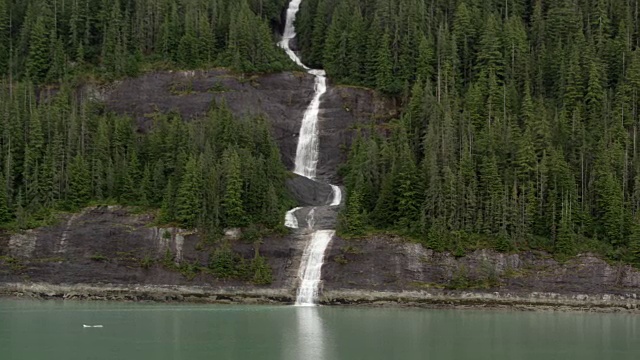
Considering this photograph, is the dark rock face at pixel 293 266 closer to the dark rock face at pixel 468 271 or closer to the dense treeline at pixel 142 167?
the dark rock face at pixel 468 271

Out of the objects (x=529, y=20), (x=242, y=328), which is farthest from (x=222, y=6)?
(x=242, y=328)

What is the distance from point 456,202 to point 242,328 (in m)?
40.3

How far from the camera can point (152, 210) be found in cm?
12625

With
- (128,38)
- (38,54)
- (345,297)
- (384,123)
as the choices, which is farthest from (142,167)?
(38,54)

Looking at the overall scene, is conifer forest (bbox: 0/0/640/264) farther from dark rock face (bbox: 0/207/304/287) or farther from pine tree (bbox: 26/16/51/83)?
dark rock face (bbox: 0/207/304/287)

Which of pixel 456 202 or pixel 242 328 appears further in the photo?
pixel 456 202

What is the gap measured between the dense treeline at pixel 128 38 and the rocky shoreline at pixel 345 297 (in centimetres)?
5298

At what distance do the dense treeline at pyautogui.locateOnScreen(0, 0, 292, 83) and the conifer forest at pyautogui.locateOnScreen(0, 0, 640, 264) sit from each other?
36 cm

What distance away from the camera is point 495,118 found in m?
138

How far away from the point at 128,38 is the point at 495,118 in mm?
66395

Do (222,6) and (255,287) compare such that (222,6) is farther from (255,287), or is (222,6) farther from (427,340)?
(427,340)

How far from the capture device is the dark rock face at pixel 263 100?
506 feet

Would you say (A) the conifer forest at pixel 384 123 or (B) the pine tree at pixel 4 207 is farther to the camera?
(B) the pine tree at pixel 4 207

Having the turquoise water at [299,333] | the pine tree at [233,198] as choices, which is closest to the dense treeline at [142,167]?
the pine tree at [233,198]
